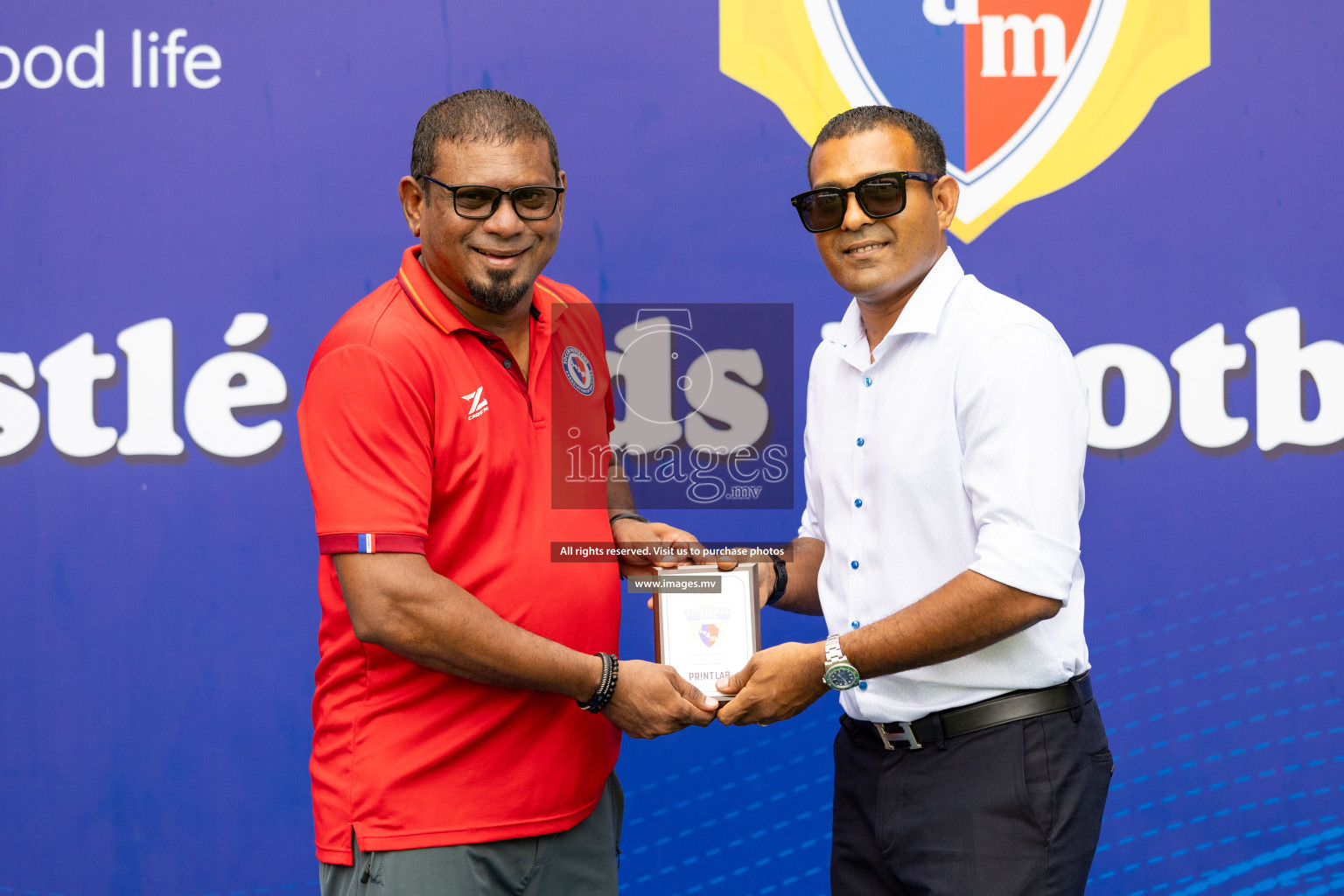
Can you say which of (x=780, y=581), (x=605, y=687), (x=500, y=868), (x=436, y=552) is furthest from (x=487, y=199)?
(x=500, y=868)

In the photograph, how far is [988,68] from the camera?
9.94 feet

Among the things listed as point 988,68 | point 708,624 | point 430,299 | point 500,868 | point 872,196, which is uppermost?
point 988,68

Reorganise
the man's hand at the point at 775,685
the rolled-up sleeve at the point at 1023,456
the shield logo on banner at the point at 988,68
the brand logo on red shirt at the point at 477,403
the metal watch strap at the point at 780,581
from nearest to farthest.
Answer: the rolled-up sleeve at the point at 1023,456
the brand logo on red shirt at the point at 477,403
the man's hand at the point at 775,685
the metal watch strap at the point at 780,581
the shield logo on banner at the point at 988,68

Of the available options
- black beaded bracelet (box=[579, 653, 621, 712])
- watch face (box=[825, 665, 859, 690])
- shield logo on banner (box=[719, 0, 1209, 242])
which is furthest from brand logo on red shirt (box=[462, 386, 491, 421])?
shield logo on banner (box=[719, 0, 1209, 242])

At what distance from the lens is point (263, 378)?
3070 mm

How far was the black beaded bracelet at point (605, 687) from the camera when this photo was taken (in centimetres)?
203

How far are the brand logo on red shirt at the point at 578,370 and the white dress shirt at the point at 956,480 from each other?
21.5 inches

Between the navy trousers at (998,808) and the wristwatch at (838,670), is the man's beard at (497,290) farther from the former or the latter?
the navy trousers at (998,808)

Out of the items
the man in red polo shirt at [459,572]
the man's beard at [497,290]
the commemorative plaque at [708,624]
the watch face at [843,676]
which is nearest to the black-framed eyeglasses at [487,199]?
the man in red polo shirt at [459,572]

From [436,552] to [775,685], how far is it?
74 centimetres

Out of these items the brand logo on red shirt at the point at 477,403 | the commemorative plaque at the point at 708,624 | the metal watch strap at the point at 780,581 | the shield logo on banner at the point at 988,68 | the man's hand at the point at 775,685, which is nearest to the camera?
the brand logo on red shirt at the point at 477,403

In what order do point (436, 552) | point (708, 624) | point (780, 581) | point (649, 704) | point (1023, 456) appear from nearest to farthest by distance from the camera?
point (1023, 456), point (436, 552), point (649, 704), point (708, 624), point (780, 581)

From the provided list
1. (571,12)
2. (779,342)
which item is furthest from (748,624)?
(571,12)

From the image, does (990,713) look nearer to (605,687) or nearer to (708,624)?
(708,624)
